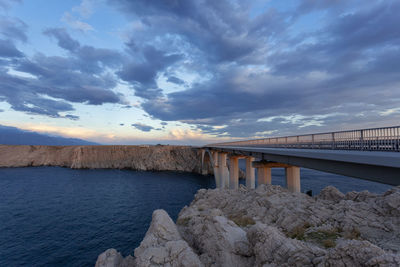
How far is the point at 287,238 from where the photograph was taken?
7.29m

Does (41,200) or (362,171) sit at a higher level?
(362,171)

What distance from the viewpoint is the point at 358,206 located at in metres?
11.7

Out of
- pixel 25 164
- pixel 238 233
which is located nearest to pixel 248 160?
pixel 238 233

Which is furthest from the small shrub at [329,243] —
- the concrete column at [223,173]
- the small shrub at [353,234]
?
the concrete column at [223,173]

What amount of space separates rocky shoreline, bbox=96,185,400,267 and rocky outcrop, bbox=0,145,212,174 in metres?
69.1

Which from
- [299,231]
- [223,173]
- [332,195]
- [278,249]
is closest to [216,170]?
[223,173]

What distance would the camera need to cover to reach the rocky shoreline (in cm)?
549

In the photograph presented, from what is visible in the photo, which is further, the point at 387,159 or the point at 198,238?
the point at 198,238

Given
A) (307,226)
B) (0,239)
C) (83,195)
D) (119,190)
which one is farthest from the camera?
(119,190)

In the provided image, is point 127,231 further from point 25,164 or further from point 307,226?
point 25,164

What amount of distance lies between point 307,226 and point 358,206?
376 cm

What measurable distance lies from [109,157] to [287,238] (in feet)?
329

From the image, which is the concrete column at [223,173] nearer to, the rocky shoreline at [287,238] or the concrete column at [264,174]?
the concrete column at [264,174]

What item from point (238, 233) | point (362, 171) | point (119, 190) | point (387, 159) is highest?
point (387, 159)
